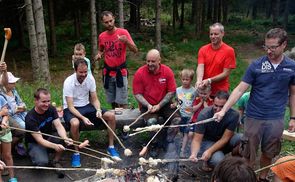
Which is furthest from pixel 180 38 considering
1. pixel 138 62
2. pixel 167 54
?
pixel 138 62

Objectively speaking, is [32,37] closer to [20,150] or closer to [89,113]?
[20,150]

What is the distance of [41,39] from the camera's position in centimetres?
971

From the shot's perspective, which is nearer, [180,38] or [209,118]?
[209,118]

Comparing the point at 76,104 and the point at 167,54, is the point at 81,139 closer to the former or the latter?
the point at 76,104

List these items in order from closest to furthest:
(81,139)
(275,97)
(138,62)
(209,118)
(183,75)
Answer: (275,97)
(209,118)
(183,75)
(81,139)
(138,62)

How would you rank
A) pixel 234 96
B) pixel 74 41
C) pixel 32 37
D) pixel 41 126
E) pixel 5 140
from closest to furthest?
pixel 234 96, pixel 5 140, pixel 41 126, pixel 32 37, pixel 74 41

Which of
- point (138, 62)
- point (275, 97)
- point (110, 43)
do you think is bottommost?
point (138, 62)

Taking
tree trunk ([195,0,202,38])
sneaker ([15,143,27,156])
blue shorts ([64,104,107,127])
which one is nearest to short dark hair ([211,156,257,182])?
blue shorts ([64,104,107,127])

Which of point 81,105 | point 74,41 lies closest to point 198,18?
point 74,41

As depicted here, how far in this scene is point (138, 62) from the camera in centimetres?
1622

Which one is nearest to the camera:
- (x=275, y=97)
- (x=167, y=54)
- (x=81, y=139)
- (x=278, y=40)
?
(x=278, y=40)

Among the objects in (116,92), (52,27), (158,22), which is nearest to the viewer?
(116,92)

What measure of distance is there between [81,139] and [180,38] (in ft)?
56.1

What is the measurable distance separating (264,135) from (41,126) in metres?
2.89
